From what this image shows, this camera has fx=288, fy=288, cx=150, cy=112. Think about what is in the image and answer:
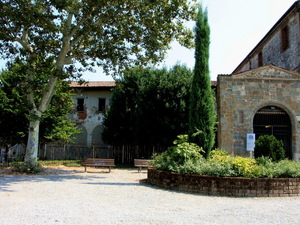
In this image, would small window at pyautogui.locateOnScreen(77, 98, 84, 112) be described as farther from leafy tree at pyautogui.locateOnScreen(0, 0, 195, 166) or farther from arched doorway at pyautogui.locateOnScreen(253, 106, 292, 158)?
arched doorway at pyautogui.locateOnScreen(253, 106, 292, 158)

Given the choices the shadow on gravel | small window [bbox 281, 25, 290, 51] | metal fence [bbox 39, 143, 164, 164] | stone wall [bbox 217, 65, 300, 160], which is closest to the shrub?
the shadow on gravel

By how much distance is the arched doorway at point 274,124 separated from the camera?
53.6ft

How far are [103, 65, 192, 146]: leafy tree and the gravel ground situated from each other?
30.6ft

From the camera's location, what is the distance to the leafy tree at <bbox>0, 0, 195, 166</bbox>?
12.4m

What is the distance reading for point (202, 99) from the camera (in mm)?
10945

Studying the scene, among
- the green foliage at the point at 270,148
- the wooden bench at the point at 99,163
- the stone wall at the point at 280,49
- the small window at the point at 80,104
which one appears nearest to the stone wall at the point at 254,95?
the stone wall at the point at 280,49

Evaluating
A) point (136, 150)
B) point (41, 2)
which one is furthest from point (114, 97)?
point (41, 2)

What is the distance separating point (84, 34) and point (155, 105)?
7.00 metres

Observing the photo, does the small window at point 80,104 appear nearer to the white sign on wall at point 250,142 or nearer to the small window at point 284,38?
the white sign on wall at point 250,142

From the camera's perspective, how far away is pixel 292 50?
61.3 ft

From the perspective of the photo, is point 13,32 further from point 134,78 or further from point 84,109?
point 84,109

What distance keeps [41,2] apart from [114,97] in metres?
11.0

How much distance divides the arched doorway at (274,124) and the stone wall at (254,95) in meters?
0.35

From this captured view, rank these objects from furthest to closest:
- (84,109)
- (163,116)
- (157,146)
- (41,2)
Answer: (84,109) < (157,146) < (163,116) < (41,2)
